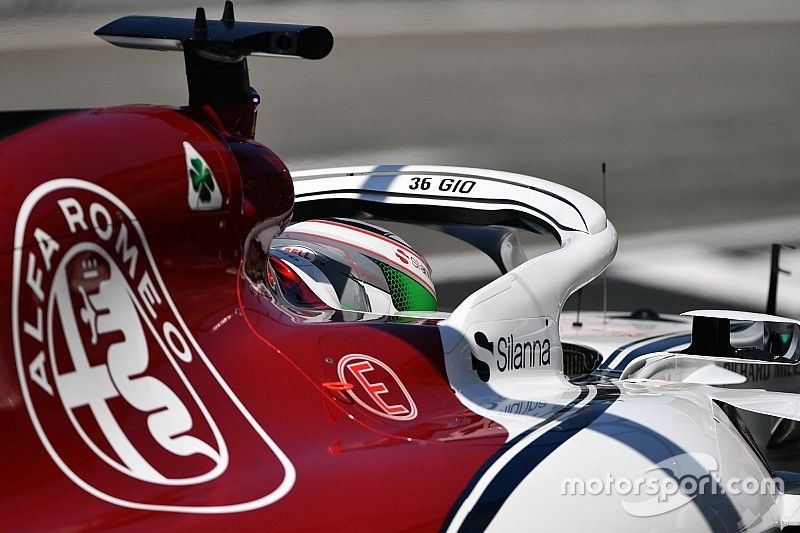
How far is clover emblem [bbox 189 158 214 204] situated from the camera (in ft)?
3.78

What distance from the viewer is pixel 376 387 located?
130 cm

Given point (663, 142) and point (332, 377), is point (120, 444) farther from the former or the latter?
point (663, 142)

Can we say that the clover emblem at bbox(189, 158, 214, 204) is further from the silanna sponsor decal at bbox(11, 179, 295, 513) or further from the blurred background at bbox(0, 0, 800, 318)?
the blurred background at bbox(0, 0, 800, 318)

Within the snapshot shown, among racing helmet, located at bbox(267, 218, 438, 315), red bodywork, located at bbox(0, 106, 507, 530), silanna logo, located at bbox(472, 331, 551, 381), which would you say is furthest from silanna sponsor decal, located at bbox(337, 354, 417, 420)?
racing helmet, located at bbox(267, 218, 438, 315)

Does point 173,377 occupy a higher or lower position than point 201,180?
lower

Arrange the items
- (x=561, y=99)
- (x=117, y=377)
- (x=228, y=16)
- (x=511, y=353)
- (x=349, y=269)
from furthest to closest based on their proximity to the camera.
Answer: (x=561, y=99) < (x=349, y=269) < (x=511, y=353) < (x=228, y=16) < (x=117, y=377)

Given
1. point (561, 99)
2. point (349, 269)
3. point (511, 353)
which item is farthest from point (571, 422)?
point (561, 99)

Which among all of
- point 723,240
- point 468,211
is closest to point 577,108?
point 723,240

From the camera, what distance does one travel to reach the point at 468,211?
1964 millimetres

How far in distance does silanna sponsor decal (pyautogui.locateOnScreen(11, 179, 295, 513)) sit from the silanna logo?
0.38 m

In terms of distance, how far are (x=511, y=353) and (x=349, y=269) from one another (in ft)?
1.68

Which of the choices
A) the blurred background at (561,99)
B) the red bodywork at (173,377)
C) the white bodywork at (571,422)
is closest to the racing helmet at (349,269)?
the white bodywork at (571,422)

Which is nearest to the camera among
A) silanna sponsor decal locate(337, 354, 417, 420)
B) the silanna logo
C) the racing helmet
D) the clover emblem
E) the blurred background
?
the clover emblem

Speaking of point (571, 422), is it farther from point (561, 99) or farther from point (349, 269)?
point (561, 99)
